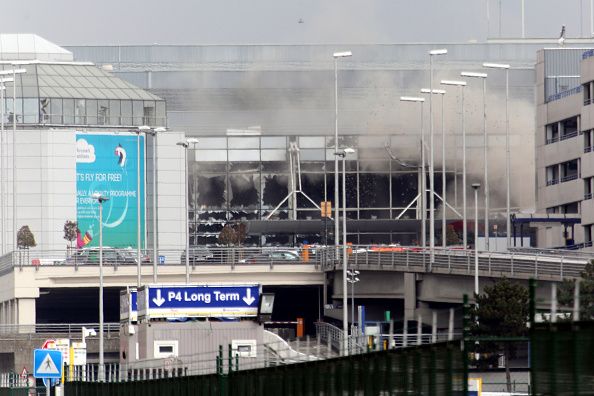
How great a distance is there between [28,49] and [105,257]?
158ft

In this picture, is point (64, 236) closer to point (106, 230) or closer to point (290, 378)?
point (106, 230)

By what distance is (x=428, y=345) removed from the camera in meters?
16.8

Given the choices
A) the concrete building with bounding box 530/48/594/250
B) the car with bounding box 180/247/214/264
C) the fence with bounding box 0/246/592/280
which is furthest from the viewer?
the concrete building with bounding box 530/48/594/250

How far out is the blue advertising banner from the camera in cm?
14738

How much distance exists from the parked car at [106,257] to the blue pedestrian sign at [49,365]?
73.2m

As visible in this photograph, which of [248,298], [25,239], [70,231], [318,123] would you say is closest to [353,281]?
[25,239]

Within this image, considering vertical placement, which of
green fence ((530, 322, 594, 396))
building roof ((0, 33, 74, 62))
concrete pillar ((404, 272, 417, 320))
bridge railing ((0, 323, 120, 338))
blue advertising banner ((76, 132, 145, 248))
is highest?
building roof ((0, 33, 74, 62))

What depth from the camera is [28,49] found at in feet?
539

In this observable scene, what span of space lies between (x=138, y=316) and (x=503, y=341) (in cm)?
4965

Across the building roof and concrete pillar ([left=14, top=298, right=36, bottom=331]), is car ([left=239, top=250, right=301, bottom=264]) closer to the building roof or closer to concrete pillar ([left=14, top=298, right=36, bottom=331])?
concrete pillar ([left=14, top=298, right=36, bottom=331])

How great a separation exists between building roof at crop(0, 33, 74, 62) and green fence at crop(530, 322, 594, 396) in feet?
494

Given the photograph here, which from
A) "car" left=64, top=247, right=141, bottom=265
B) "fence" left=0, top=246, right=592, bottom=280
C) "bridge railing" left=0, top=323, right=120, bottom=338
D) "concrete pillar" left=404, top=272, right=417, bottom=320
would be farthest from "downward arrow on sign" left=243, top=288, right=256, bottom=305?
"car" left=64, top=247, right=141, bottom=265

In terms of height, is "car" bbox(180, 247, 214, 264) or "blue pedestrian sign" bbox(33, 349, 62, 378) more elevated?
"car" bbox(180, 247, 214, 264)

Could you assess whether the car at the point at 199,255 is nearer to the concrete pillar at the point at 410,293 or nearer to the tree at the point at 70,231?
the concrete pillar at the point at 410,293
